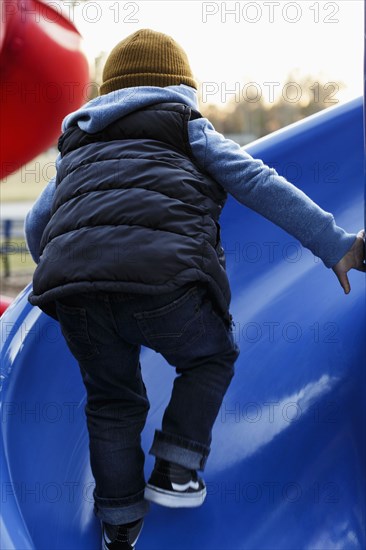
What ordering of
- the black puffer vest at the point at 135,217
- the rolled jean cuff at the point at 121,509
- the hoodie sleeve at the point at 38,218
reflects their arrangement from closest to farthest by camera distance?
the black puffer vest at the point at 135,217 → the rolled jean cuff at the point at 121,509 → the hoodie sleeve at the point at 38,218

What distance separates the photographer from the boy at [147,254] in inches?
36.9

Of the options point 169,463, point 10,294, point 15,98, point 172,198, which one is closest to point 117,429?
point 169,463

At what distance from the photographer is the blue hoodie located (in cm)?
101

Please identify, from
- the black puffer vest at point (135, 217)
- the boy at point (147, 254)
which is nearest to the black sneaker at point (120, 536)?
the boy at point (147, 254)

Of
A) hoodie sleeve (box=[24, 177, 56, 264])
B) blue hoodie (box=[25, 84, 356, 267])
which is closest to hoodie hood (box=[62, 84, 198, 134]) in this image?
blue hoodie (box=[25, 84, 356, 267])

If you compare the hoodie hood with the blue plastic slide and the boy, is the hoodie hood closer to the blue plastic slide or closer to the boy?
the boy

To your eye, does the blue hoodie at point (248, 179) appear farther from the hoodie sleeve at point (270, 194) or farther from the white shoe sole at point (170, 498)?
the white shoe sole at point (170, 498)

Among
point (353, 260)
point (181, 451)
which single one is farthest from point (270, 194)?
point (181, 451)

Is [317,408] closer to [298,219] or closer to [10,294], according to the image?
[298,219]

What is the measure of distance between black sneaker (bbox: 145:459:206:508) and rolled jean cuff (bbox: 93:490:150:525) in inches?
0.7

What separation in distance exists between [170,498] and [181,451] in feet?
0.23

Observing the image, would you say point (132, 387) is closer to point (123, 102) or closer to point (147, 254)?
point (147, 254)

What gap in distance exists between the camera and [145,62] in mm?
1061

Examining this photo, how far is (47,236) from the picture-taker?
3.37ft
